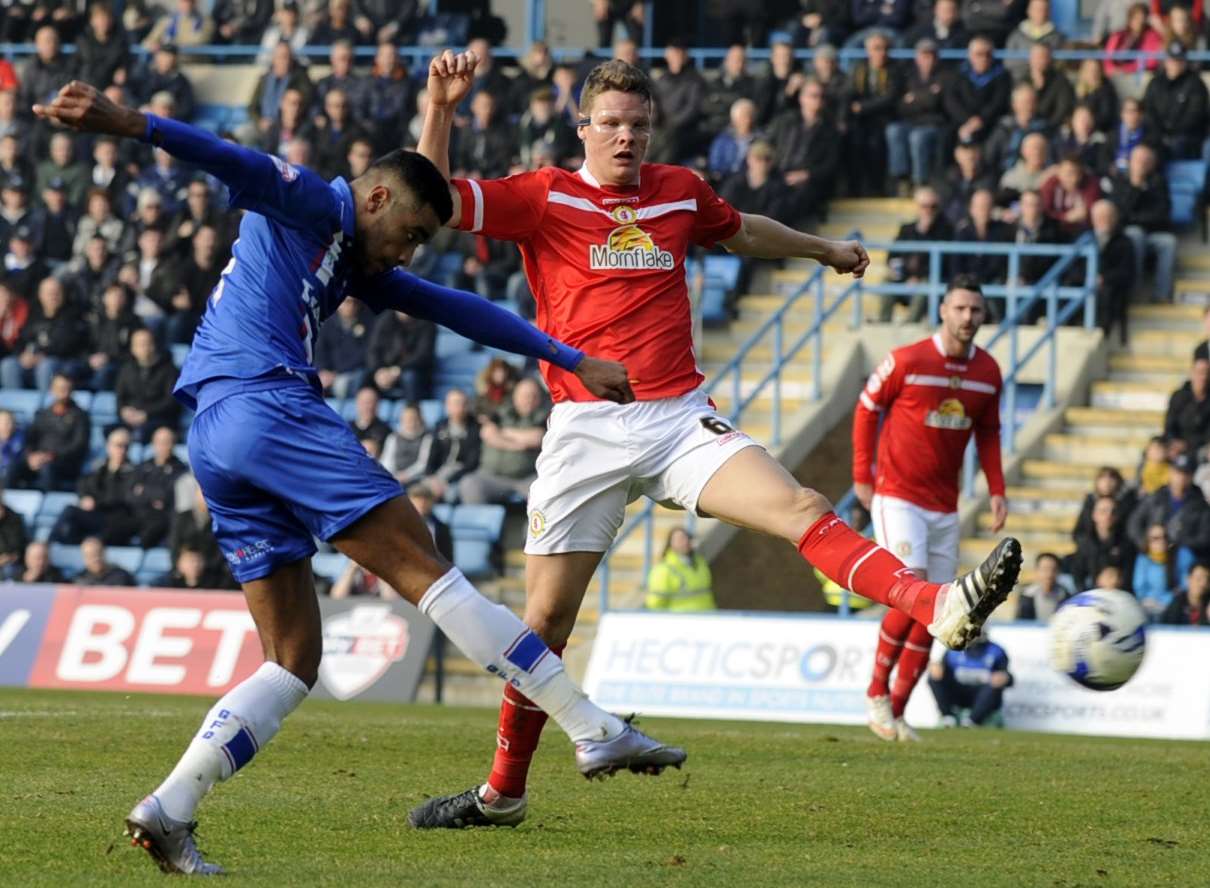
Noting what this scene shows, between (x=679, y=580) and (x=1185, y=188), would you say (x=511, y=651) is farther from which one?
(x=1185, y=188)

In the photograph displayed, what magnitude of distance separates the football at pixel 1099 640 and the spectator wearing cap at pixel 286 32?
66.9 ft

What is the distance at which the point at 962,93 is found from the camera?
2306 centimetres

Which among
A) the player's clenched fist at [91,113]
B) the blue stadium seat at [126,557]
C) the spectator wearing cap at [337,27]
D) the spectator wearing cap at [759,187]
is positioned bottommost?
the blue stadium seat at [126,557]

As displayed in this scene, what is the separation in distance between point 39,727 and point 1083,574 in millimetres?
9304

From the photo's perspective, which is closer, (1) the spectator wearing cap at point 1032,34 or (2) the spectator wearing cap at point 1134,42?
(2) the spectator wearing cap at point 1134,42

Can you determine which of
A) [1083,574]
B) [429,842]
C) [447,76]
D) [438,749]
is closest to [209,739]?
[429,842]

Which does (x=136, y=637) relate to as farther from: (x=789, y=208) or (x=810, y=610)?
(x=789, y=208)

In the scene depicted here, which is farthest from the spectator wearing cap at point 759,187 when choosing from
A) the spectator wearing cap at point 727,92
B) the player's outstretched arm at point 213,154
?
the player's outstretched arm at point 213,154

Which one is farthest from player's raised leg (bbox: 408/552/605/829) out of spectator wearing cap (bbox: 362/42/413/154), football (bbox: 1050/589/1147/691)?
spectator wearing cap (bbox: 362/42/413/154)

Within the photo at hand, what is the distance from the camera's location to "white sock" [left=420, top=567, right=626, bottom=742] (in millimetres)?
6750

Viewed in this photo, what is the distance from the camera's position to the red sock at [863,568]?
752 centimetres

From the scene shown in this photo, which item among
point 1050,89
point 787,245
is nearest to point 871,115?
point 1050,89

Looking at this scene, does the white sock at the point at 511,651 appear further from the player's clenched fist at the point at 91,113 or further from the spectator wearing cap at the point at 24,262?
the spectator wearing cap at the point at 24,262

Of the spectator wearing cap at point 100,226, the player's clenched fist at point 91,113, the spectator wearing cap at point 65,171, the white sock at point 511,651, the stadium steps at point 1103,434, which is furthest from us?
the spectator wearing cap at point 65,171
